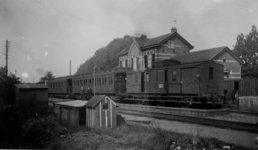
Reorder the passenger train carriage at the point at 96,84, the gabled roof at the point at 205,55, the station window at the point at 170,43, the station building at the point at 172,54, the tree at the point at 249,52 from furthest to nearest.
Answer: the station window at the point at 170,43 → the tree at the point at 249,52 → the station building at the point at 172,54 → the gabled roof at the point at 205,55 → the passenger train carriage at the point at 96,84

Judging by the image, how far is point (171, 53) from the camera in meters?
37.1

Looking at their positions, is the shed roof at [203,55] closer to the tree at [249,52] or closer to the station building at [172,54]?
the station building at [172,54]

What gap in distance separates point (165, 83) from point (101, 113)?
30.2 feet

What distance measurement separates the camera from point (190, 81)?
17.6 meters

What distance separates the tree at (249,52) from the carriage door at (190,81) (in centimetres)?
1867

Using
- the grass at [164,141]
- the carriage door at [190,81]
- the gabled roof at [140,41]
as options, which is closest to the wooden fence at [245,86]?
the carriage door at [190,81]

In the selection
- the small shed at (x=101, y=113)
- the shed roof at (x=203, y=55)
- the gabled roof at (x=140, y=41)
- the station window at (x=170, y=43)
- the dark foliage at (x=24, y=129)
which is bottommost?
the dark foliage at (x=24, y=129)

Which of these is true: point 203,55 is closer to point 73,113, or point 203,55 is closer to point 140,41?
point 140,41

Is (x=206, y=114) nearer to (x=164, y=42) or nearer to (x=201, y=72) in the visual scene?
(x=201, y=72)

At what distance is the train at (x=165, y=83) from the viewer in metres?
17.2

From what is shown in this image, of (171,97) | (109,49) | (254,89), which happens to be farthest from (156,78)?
(109,49)

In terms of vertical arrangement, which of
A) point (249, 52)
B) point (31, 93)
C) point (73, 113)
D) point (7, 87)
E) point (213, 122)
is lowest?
point (213, 122)

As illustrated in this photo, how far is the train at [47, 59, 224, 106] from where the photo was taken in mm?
17250

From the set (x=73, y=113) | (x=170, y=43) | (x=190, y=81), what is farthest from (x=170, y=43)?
(x=73, y=113)
